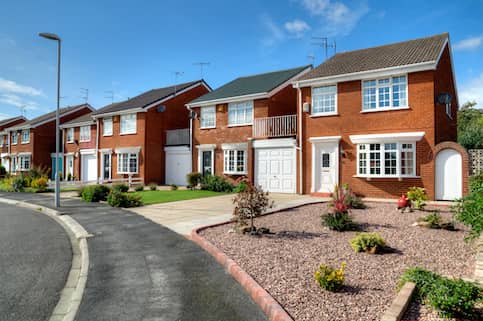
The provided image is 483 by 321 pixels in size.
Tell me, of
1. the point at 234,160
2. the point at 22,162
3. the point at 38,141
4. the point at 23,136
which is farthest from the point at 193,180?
the point at 23,136

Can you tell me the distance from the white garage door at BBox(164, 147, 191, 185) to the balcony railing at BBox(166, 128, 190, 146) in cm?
55

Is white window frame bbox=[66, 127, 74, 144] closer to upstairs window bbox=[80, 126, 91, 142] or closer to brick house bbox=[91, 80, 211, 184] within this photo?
upstairs window bbox=[80, 126, 91, 142]

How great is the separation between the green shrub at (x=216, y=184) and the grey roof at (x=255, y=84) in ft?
18.3

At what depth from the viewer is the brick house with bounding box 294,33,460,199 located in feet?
45.1

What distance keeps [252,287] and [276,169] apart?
14051 mm

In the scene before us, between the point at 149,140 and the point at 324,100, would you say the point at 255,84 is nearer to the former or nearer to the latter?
the point at 324,100

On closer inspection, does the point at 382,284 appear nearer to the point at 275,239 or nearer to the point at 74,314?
the point at 275,239

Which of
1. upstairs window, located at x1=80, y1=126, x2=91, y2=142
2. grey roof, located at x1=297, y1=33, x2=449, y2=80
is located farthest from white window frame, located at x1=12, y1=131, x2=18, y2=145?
grey roof, located at x1=297, y1=33, x2=449, y2=80

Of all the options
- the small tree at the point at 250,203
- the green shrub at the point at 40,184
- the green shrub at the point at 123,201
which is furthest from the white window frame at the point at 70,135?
the small tree at the point at 250,203

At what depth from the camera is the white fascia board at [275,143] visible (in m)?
17.6

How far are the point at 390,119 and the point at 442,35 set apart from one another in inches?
257

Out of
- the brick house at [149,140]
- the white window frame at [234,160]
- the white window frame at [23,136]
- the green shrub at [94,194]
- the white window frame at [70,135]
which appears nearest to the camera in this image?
the green shrub at [94,194]

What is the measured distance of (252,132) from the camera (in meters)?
19.7

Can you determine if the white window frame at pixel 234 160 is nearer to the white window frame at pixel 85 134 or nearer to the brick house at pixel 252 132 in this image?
the brick house at pixel 252 132
